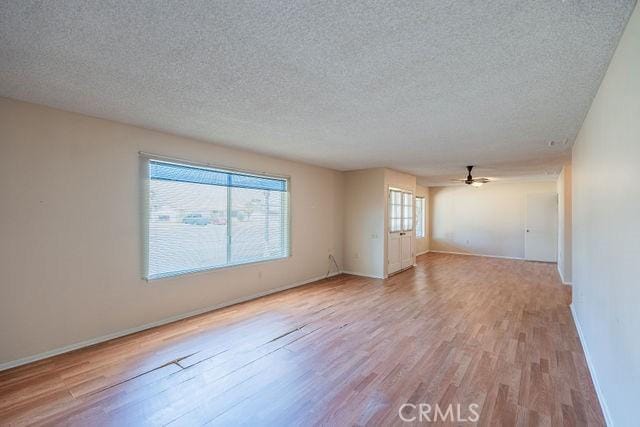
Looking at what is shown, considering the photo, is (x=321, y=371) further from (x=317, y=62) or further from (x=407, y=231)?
(x=407, y=231)

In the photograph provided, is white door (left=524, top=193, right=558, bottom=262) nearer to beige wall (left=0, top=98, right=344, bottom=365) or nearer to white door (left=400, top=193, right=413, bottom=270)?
white door (left=400, top=193, right=413, bottom=270)

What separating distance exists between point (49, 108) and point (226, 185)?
2041 mm

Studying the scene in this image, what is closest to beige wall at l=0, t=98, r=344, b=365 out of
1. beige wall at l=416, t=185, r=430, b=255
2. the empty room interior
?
the empty room interior

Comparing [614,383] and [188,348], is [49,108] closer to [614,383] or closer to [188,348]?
[188,348]

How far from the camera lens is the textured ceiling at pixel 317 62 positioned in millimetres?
1461

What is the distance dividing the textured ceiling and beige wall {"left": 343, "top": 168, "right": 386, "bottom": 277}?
284 centimetres

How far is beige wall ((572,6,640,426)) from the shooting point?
146 cm

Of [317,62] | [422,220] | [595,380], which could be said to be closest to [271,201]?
[317,62]

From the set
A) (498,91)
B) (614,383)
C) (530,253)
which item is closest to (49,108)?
(498,91)

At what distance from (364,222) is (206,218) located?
3564mm

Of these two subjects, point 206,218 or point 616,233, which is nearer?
point 616,233

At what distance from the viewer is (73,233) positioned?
2.94 meters

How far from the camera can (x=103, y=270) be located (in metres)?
3.14

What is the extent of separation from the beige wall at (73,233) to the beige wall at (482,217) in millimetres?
8584
